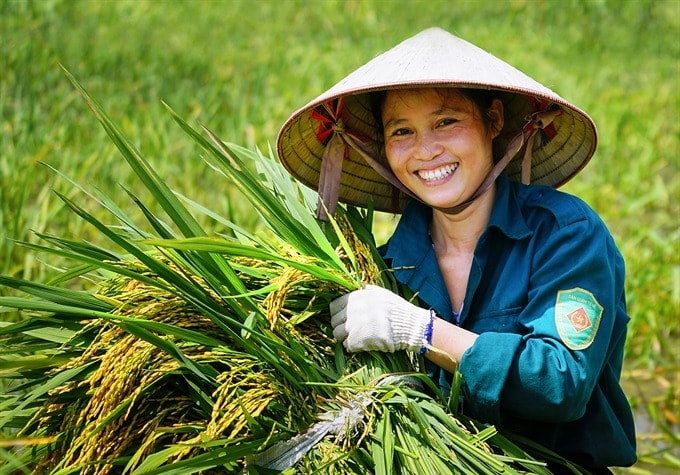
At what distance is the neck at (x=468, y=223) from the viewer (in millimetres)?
2387

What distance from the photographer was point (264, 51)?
6.97 meters

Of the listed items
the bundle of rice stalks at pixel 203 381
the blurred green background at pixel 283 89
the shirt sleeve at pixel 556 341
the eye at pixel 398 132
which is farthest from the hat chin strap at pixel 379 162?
the blurred green background at pixel 283 89

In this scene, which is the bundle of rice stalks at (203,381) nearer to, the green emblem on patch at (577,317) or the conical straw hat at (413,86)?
the green emblem on patch at (577,317)

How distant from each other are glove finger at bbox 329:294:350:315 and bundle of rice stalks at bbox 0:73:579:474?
3cm

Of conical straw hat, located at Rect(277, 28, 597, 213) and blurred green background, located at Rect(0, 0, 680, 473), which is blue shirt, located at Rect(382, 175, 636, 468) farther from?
blurred green background, located at Rect(0, 0, 680, 473)

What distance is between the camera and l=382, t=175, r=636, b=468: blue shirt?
2.03m

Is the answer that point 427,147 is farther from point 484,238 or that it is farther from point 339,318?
point 339,318

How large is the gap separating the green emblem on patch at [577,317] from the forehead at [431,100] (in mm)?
522

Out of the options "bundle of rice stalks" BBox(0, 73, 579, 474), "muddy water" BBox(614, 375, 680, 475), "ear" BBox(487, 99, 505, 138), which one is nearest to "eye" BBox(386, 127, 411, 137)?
"ear" BBox(487, 99, 505, 138)

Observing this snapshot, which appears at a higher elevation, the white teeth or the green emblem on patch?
the white teeth

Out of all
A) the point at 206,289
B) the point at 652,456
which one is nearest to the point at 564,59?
the point at 652,456

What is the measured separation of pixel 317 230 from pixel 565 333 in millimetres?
577

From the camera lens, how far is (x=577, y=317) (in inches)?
81.2

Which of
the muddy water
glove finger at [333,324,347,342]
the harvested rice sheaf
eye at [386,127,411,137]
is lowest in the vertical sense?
the muddy water
